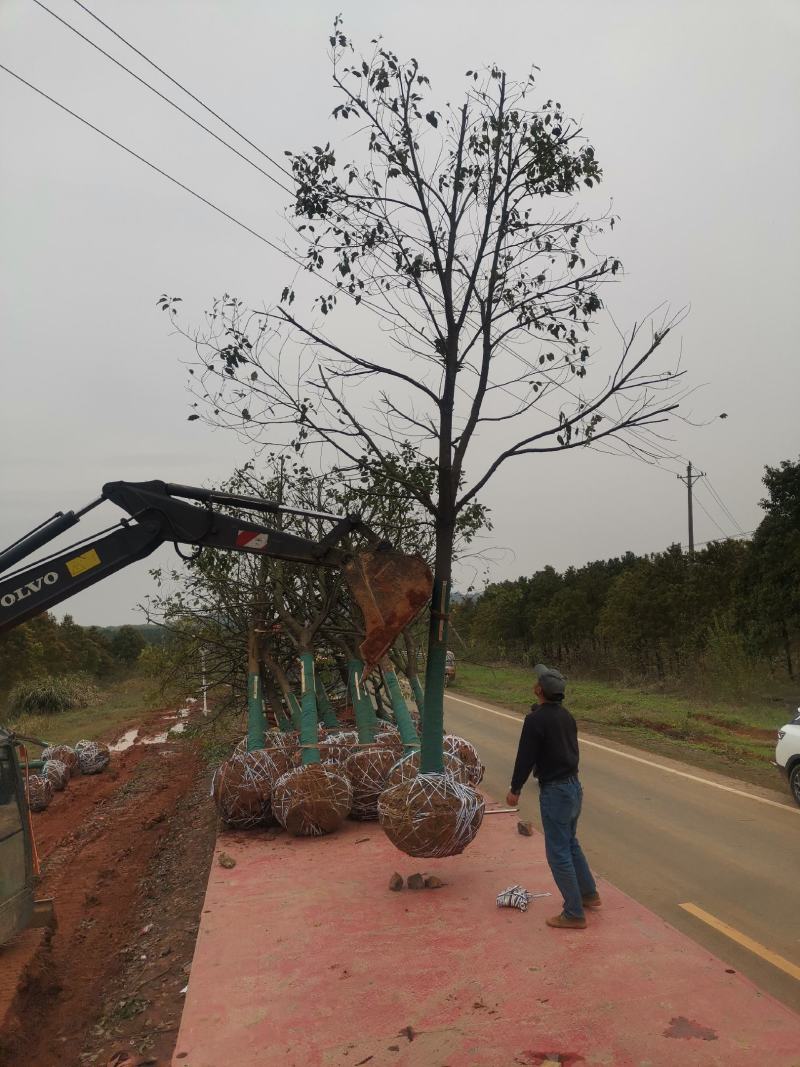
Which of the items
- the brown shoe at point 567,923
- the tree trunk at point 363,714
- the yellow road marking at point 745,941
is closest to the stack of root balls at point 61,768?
the tree trunk at point 363,714

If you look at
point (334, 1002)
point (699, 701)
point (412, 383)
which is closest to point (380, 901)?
point (334, 1002)

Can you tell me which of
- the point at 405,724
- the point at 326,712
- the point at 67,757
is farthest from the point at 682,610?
the point at 405,724

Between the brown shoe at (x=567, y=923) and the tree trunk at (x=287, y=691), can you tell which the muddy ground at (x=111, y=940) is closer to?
the tree trunk at (x=287, y=691)

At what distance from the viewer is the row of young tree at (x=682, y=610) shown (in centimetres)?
2362

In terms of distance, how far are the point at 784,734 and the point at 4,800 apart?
30.0 ft

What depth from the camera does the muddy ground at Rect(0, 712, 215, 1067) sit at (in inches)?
225

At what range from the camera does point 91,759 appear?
821 inches

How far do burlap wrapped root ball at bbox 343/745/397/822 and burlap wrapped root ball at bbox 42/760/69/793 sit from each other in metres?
11.1

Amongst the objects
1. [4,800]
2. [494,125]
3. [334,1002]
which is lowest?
[334,1002]

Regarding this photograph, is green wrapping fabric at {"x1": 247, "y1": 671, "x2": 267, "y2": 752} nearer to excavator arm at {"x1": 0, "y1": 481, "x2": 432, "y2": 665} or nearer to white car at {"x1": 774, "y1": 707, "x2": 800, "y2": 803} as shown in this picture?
excavator arm at {"x1": 0, "y1": 481, "x2": 432, "y2": 665}

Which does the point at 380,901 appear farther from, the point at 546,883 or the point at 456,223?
the point at 456,223

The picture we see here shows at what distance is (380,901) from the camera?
23.6 ft

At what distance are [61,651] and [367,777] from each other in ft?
134

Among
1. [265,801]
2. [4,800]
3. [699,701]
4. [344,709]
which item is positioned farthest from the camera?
[699,701]
